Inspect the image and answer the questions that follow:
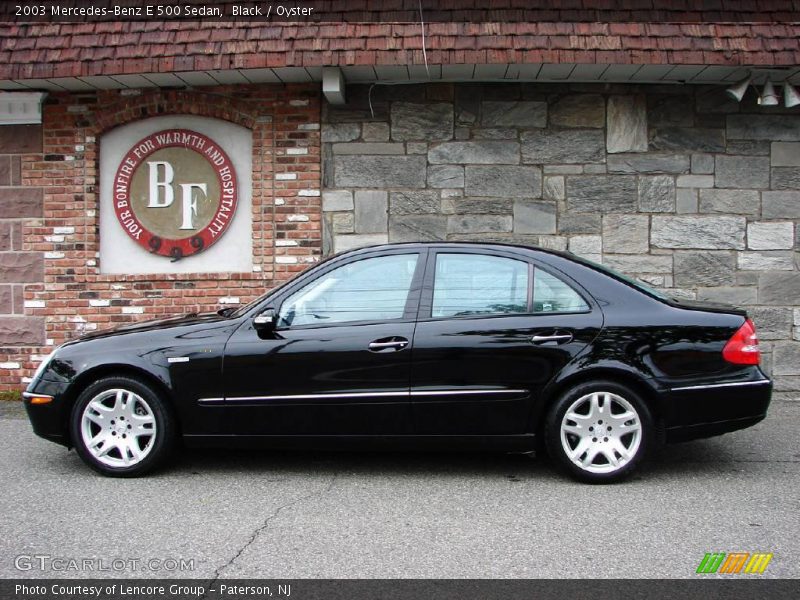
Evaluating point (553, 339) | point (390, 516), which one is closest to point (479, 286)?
point (553, 339)

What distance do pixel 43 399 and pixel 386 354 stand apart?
2199mm

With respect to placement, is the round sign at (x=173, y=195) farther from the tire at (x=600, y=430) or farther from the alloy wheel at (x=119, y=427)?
the tire at (x=600, y=430)

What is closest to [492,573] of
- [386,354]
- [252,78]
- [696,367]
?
[386,354]

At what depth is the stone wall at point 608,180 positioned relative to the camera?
7.90m

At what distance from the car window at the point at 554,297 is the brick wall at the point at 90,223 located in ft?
11.5

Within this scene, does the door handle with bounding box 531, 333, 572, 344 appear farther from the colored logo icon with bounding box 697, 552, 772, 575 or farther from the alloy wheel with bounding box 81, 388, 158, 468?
the alloy wheel with bounding box 81, 388, 158, 468

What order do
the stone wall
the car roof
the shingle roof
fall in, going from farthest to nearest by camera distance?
the stone wall → the shingle roof → the car roof

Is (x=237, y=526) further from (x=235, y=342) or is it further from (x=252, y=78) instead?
(x=252, y=78)

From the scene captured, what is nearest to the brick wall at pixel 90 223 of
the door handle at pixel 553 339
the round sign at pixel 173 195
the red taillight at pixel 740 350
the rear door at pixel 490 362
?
the round sign at pixel 173 195

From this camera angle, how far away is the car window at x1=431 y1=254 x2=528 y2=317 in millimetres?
5066

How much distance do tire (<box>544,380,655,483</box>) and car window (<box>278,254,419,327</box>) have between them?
1.18 meters

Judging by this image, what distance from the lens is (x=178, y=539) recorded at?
13.1 feet

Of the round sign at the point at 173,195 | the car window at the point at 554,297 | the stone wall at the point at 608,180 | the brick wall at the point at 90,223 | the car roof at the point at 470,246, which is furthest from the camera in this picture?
the round sign at the point at 173,195

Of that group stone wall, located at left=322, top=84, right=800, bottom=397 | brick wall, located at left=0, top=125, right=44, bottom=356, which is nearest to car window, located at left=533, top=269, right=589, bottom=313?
stone wall, located at left=322, top=84, right=800, bottom=397
